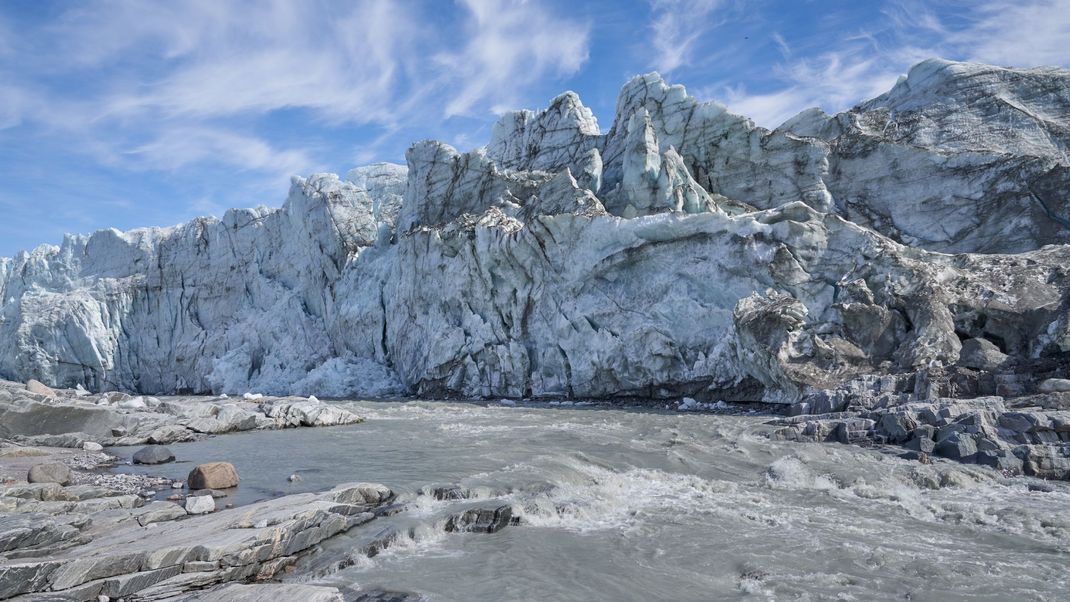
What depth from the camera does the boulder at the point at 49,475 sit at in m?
9.94

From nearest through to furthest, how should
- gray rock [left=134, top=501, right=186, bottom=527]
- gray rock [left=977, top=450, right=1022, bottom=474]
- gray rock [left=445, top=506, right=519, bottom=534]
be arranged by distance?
gray rock [left=134, top=501, right=186, bottom=527]
gray rock [left=445, top=506, right=519, bottom=534]
gray rock [left=977, top=450, right=1022, bottom=474]

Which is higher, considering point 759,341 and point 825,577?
point 759,341

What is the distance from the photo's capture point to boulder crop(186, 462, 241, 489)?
1013cm

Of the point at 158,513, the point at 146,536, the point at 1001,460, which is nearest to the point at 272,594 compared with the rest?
the point at 146,536

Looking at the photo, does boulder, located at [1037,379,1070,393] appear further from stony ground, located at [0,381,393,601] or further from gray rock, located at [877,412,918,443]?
stony ground, located at [0,381,393,601]

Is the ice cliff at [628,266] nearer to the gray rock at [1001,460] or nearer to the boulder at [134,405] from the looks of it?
the gray rock at [1001,460]

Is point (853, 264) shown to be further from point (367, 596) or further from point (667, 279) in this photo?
point (367, 596)

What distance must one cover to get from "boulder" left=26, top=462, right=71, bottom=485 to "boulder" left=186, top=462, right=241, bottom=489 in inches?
77.4

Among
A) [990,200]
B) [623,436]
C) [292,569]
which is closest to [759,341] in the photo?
[623,436]

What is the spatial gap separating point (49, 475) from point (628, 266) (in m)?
18.7

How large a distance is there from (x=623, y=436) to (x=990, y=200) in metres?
18.5

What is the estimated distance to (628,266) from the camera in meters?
24.2

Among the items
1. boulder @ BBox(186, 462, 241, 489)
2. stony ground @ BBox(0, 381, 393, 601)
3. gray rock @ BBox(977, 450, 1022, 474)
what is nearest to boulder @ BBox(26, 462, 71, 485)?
stony ground @ BBox(0, 381, 393, 601)

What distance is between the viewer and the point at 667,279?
23125 mm
